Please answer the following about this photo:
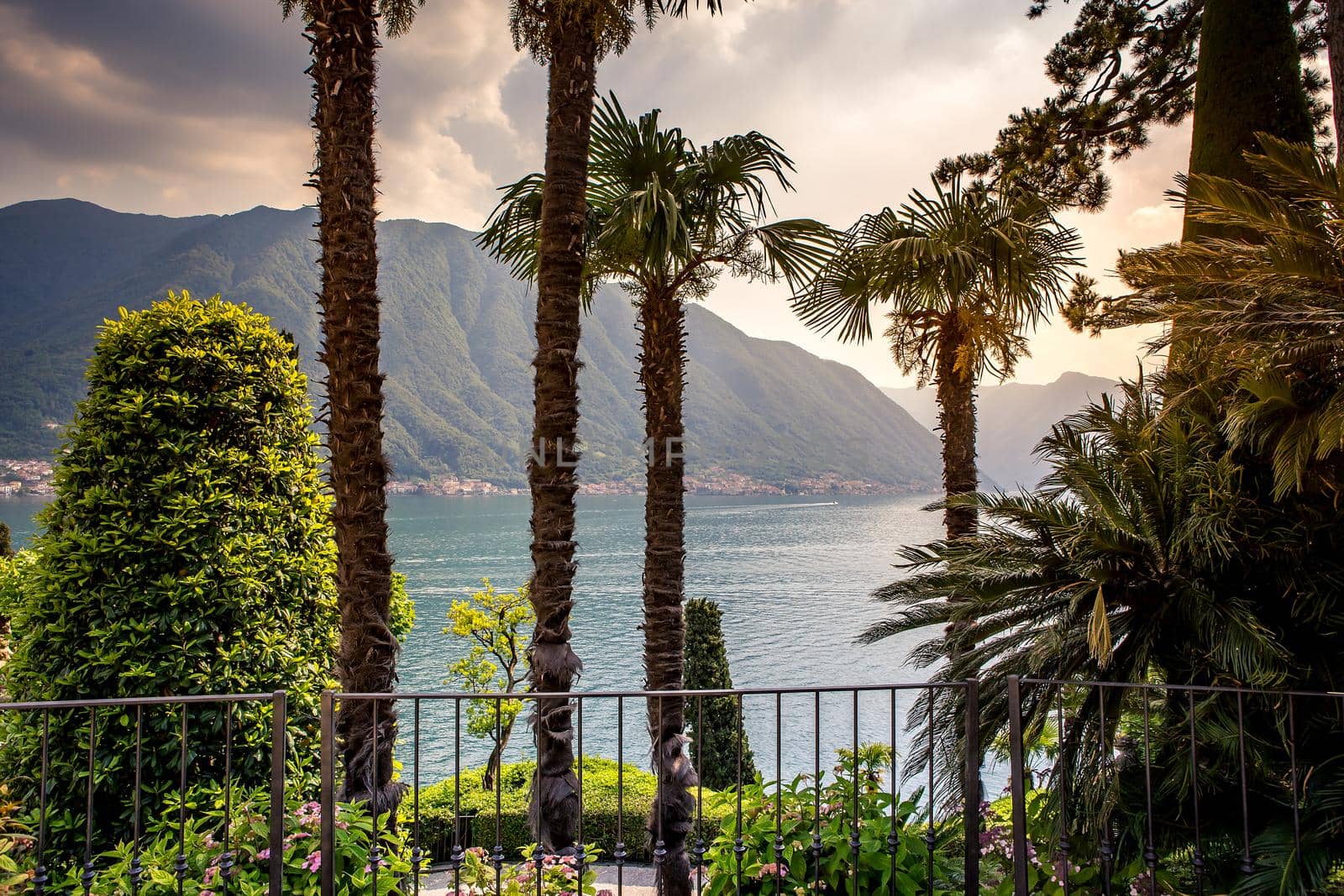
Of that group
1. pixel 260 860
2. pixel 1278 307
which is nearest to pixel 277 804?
pixel 260 860

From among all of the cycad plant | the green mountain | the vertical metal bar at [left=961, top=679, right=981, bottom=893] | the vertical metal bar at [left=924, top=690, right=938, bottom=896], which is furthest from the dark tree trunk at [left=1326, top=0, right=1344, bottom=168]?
the green mountain

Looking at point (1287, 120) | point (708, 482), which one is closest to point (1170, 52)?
point (1287, 120)

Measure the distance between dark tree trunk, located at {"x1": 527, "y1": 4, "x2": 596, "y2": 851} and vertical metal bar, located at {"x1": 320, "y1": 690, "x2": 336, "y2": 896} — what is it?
2.18m

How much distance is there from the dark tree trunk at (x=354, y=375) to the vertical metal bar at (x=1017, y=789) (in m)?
3.22

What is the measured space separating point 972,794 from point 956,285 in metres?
4.66

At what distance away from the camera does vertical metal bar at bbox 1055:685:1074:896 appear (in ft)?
9.04

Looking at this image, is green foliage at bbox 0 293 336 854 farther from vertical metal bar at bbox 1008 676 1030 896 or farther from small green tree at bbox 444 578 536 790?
small green tree at bbox 444 578 536 790

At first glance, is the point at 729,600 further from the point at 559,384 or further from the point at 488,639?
the point at 559,384

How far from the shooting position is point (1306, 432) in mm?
2529

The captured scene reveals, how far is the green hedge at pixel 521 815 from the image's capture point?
1019cm

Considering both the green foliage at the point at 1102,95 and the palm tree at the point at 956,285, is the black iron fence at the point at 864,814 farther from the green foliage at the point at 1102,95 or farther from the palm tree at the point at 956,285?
the green foliage at the point at 1102,95

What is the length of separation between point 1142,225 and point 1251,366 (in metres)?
8.26

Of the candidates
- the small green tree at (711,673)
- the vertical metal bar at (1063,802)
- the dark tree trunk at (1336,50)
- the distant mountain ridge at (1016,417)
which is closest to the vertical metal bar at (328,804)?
the vertical metal bar at (1063,802)

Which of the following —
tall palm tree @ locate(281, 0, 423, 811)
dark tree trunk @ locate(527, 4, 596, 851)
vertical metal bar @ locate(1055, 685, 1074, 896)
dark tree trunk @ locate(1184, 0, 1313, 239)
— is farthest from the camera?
dark tree trunk @ locate(1184, 0, 1313, 239)
